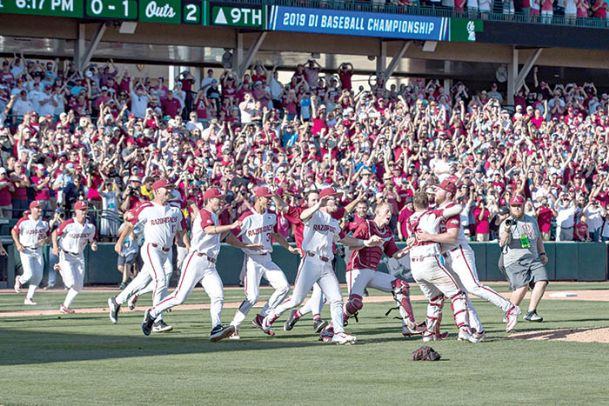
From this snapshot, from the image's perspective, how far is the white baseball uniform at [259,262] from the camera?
17156 millimetres

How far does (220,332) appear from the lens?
16.0 metres

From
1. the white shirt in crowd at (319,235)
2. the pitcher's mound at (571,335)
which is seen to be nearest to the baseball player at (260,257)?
the white shirt in crowd at (319,235)

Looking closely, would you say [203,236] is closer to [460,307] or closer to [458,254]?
[458,254]

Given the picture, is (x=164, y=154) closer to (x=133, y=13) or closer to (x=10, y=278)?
(x=10, y=278)

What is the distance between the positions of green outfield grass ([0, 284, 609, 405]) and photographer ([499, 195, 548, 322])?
520mm

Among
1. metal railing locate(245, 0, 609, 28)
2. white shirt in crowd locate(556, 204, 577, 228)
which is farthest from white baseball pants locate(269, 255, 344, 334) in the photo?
metal railing locate(245, 0, 609, 28)

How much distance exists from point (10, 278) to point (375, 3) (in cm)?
1620

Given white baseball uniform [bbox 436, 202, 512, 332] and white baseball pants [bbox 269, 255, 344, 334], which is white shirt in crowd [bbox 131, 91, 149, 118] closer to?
white baseball pants [bbox 269, 255, 344, 334]

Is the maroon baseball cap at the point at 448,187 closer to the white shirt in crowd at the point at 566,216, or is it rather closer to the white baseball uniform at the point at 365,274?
the white baseball uniform at the point at 365,274

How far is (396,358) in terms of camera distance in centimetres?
1418

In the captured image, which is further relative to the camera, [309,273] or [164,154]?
[164,154]

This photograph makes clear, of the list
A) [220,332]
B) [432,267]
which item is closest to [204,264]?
[220,332]

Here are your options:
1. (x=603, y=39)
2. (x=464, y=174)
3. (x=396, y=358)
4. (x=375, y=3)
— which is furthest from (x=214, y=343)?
(x=603, y=39)

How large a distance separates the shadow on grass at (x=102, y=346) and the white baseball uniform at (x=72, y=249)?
4304 mm
